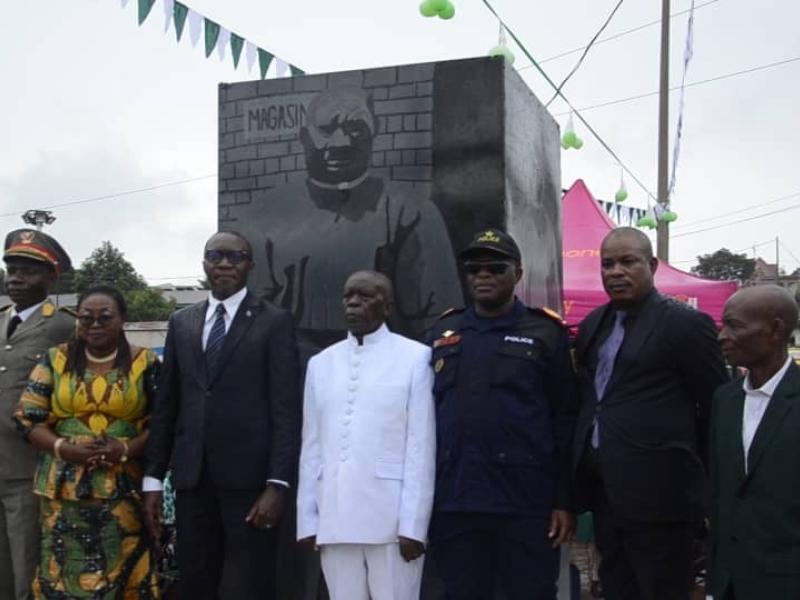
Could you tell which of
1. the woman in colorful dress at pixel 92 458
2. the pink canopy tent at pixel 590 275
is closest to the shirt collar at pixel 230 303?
the woman in colorful dress at pixel 92 458

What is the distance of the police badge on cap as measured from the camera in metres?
3.85

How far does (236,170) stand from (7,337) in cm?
151

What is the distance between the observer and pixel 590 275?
365 inches

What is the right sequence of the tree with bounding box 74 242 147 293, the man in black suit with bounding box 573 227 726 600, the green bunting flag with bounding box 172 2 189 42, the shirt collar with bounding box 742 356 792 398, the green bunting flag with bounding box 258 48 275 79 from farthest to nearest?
the tree with bounding box 74 242 147 293
the green bunting flag with bounding box 258 48 275 79
the green bunting flag with bounding box 172 2 189 42
the man in black suit with bounding box 573 227 726 600
the shirt collar with bounding box 742 356 792 398

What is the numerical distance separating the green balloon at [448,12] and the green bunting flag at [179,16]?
171 cm

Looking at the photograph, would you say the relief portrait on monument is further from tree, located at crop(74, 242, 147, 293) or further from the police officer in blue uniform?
tree, located at crop(74, 242, 147, 293)

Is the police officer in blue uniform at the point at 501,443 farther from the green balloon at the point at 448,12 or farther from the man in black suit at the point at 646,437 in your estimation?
the green balloon at the point at 448,12

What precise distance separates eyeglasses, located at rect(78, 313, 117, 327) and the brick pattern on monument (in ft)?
4.59

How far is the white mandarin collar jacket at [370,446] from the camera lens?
3.01 m

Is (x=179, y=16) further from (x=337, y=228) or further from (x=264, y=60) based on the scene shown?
(x=337, y=228)

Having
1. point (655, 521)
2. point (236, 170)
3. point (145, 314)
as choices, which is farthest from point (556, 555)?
point (145, 314)

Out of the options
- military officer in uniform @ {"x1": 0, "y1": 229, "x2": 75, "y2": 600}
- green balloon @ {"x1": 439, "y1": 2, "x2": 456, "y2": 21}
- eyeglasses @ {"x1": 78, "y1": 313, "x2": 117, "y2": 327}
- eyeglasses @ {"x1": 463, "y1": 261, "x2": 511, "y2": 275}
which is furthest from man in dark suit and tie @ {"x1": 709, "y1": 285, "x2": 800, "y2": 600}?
green balloon @ {"x1": 439, "y1": 2, "x2": 456, "y2": 21}

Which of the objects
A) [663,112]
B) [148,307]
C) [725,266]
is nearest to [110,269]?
[148,307]

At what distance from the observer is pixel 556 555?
3027 mm
